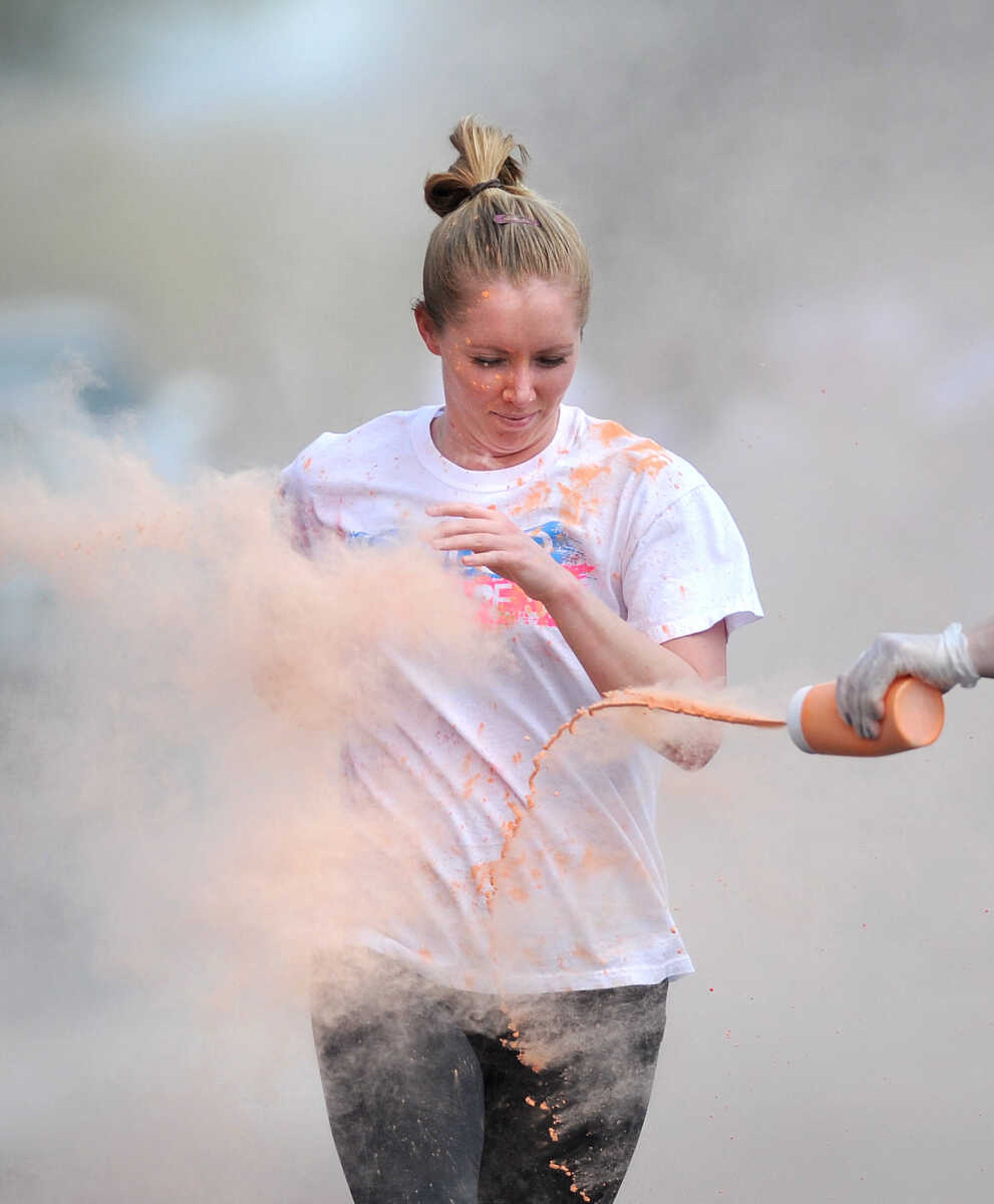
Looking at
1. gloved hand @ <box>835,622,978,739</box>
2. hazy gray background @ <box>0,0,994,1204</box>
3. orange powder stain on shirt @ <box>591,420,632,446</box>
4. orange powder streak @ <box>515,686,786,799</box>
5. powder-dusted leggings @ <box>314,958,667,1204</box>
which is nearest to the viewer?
gloved hand @ <box>835,622,978,739</box>

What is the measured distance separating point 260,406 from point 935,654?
6.66ft

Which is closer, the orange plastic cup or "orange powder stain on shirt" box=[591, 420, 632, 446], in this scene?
the orange plastic cup

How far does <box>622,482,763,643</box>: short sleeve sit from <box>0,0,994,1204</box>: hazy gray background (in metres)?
1.25

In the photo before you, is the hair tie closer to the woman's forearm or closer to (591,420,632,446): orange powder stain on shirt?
(591,420,632,446): orange powder stain on shirt

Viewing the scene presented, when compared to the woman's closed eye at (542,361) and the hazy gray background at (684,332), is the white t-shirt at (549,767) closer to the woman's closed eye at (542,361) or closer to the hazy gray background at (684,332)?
the woman's closed eye at (542,361)

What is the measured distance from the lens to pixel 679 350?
9.57 ft

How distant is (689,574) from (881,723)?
0.35 meters

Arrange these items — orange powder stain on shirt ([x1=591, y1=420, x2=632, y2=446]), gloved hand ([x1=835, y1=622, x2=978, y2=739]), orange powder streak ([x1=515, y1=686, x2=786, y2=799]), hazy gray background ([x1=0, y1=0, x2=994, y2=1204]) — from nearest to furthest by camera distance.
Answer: gloved hand ([x1=835, y1=622, x2=978, y2=739]) < orange powder streak ([x1=515, y1=686, x2=786, y2=799]) < orange powder stain on shirt ([x1=591, y1=420, x2=632, y2=446]) < hazy gray background ([x1=0, y1=0, x2=994, y2=1204])

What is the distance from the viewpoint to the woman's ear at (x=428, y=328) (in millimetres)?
1571

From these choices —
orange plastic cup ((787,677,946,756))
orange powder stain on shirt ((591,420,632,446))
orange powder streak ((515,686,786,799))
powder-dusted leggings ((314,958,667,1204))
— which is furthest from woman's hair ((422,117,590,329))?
powder-dusted leggings ((314,958,667,1204))

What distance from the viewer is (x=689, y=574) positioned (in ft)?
4.69

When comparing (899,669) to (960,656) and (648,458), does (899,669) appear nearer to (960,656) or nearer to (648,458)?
(960,656)

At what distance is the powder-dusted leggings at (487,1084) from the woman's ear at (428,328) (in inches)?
23.9

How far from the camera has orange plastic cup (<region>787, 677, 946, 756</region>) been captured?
1104 millimetres
